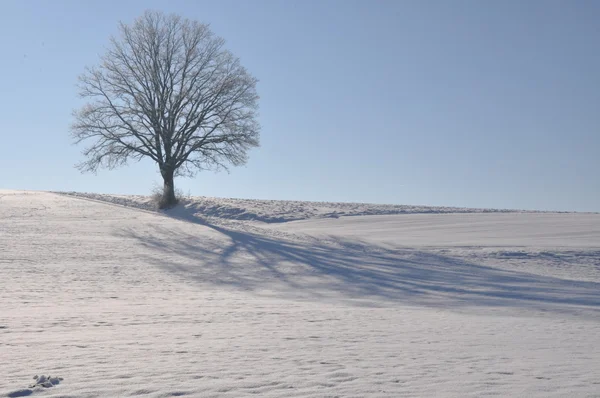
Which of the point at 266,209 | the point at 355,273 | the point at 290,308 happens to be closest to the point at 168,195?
the point at 266,209

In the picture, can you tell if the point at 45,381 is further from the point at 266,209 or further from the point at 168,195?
the point at 266,209

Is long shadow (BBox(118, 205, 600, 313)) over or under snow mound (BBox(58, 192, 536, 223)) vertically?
under

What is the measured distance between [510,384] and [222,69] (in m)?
28.9

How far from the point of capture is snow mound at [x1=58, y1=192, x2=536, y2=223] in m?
35.2

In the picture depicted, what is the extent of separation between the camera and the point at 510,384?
6336mm

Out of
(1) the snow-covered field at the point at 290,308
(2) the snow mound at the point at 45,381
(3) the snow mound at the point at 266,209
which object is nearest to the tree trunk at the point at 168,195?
(3) the snow mound at the point at 266,209

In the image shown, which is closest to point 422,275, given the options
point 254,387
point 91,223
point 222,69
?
point 254,387

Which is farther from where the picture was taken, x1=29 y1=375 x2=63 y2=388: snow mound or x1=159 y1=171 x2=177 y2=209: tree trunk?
x1=159 y1=171 x2=177 y2=209: tree trunk

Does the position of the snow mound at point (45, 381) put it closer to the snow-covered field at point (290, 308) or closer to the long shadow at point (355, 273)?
the snow-covered field at point (290, 308)

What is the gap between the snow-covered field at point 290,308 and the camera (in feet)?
21.2

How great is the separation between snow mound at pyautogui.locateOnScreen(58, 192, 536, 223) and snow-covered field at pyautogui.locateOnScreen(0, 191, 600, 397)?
198 inches

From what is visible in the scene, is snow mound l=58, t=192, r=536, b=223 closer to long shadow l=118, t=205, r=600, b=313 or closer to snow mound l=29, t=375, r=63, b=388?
long shadow l=118, t=205, r=600, b=313

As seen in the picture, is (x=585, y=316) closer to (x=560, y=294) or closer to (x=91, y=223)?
(x=560, y=294)

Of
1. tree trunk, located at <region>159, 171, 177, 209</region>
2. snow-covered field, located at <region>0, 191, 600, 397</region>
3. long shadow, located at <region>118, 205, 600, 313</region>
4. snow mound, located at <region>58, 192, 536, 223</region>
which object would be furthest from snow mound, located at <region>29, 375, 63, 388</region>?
tree trunk, located at <region>159, 171, 177, 209</region>
